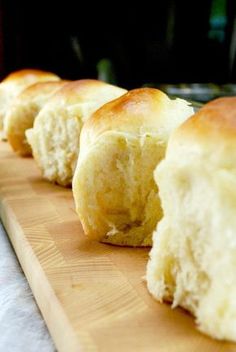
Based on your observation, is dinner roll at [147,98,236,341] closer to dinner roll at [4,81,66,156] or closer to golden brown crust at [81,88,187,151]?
golden brown crust at [81,88,187,151]

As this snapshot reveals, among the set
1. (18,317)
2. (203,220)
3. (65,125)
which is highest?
(203,220)

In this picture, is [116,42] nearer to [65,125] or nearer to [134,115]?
[65,125]

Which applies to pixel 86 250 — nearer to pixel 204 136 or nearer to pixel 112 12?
pixel 204 136

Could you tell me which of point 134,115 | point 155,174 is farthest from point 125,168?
point 155,174

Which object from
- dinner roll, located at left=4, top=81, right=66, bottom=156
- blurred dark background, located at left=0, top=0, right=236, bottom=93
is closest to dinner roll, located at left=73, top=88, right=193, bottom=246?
dinner roll, located at left=4, top=81, right=66, bottom=156

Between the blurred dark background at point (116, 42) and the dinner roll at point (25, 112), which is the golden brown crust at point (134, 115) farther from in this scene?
the blurred dark background at point (116, 42)

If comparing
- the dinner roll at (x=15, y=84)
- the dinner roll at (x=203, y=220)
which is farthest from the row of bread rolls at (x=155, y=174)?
the dinner roll at (x=15, y=84)

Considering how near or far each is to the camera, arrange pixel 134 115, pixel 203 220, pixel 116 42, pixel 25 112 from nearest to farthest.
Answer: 1. pixel 203 220
2. pixel 134 115
3. pixel 25 112
4. pixel 116 42
